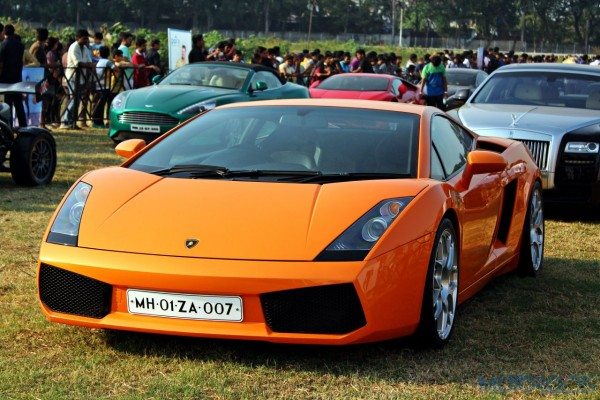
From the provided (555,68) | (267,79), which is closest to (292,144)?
(555,68)

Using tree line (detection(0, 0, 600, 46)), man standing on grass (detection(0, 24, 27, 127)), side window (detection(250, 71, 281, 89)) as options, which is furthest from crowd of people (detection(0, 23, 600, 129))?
tree line (detection(0, 0, 600, 46))

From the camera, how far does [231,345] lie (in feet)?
18.6

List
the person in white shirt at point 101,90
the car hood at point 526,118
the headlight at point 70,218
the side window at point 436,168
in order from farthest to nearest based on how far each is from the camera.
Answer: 1. the person in white shirt at point 101,90
2. the car hood at point 526,118
3. the side window at point 436,168
4. the headlight at point 70,218

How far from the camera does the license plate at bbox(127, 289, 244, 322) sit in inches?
203

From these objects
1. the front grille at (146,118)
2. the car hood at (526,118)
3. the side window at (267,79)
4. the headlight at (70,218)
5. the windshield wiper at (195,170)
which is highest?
the windshield wiper at (195,170)

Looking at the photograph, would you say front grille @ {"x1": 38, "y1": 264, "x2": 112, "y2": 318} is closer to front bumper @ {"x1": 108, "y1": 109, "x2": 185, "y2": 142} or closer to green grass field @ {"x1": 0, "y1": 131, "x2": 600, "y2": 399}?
green grass field @ {"x1": 0, "y1": 131, "x2": 600, "y2": 399}

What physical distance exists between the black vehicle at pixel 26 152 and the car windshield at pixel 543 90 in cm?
474

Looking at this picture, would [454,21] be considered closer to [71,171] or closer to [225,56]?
[225,56]

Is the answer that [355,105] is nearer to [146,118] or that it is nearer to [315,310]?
[315,310]

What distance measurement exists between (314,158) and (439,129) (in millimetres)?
962

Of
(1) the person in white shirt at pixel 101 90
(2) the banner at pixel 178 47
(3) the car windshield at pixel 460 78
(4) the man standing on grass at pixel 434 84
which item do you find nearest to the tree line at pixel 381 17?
(3) the car windshield at pixel 460 78

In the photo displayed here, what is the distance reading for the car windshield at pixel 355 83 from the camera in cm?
2322

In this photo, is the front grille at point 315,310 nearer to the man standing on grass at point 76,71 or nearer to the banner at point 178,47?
the man standing on grass at point 76,71

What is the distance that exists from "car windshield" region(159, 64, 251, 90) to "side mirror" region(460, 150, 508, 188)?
41.3 feet
